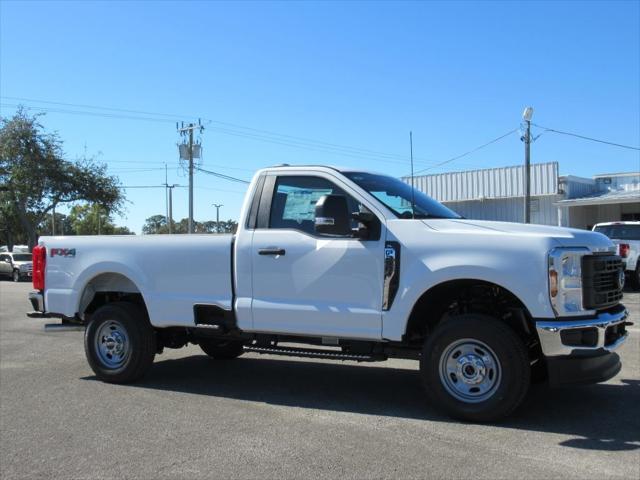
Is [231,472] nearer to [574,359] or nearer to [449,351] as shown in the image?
[449,351]

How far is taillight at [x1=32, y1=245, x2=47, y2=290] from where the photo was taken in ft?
24.3

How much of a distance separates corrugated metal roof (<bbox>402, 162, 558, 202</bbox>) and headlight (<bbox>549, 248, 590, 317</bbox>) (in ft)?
75.3

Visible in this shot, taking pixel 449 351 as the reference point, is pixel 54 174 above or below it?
above

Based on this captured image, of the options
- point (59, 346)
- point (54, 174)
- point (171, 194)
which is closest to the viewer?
point (59, 346)

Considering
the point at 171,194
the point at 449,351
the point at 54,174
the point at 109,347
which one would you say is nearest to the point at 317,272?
the point at 449,351

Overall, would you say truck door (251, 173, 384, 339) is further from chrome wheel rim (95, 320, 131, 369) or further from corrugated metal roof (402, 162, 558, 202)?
corrugated metal roof (402, 162, 558, 202)

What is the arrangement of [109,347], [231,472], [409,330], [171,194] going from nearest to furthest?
[231,472] < [409,330] < [109,347] < [171,194]

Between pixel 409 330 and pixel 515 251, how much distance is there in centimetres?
120

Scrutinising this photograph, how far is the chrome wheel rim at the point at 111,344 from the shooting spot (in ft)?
22.9

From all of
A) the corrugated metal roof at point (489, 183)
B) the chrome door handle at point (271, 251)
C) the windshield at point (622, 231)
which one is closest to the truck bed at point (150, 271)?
the chrome door handle at point (271, 251)

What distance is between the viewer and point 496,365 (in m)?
5.09

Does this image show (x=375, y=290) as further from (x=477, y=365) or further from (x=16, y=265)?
(x=16, y=265)

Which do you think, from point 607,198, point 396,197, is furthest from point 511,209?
point 396,197

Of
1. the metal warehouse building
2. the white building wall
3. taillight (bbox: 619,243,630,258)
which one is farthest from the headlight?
the white building wall
